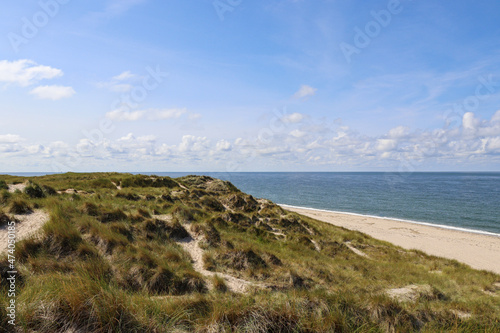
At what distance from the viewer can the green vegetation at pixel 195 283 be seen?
4246 millimetres

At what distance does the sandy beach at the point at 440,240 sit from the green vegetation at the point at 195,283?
17.5 feet

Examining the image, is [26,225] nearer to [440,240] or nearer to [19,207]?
[19,207]

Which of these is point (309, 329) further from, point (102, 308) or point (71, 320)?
point (71, 320)

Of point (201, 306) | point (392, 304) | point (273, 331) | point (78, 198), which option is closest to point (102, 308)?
point (201, 306)

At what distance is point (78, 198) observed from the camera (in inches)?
598

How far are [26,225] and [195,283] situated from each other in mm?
7670

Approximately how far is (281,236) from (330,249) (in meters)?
3.89

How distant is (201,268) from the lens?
393 inches

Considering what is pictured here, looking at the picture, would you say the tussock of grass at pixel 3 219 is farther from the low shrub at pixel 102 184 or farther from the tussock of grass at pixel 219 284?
the low shrub at pixel 102 184

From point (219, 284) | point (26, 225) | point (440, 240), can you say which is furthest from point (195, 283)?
point (440, 240)

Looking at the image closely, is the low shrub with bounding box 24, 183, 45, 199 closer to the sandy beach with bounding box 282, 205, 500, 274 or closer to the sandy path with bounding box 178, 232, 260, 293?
the sandy path with bounding box 178, 232, 260, 293

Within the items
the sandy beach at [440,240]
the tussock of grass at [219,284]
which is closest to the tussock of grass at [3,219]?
the tussock of grass at [219,284]

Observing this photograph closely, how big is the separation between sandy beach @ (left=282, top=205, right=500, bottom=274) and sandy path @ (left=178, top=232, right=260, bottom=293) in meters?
22.0

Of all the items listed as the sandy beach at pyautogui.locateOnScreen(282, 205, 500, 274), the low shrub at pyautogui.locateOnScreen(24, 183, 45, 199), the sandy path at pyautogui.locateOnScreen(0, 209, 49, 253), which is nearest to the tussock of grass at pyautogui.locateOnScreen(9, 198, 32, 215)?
the sandy path at pyautogui.locateOnScreen(0, 209, 49, 253)
